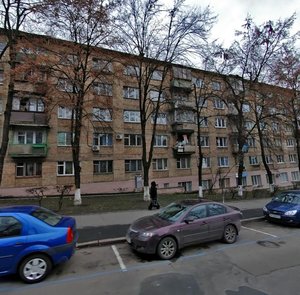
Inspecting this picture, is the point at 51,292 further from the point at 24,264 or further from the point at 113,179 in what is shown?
the point at 113,179

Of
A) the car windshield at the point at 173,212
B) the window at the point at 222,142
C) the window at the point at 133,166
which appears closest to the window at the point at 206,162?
the window at the point at 222,142

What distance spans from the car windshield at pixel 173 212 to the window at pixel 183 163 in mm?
23640

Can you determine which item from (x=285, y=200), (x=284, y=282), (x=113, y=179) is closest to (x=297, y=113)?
(x=285, y=200)

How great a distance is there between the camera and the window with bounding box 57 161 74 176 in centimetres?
2564

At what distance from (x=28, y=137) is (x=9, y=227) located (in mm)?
20742

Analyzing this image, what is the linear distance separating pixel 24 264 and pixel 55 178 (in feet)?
68.0

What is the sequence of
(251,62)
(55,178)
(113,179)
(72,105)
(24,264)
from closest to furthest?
(24,264) → (72,105) → (251,62) → (55,178) → (113,179)

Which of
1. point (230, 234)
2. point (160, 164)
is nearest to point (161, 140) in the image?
point (160, 164)

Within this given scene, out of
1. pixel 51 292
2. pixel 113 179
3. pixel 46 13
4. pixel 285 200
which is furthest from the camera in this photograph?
pixel 113 179

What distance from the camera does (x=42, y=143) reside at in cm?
2473

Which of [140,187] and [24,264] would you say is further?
[140,187]

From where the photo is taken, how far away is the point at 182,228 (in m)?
7.45

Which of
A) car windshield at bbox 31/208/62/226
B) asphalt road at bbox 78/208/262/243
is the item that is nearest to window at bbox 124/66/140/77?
asphalt road at bbox 78/208/262/243

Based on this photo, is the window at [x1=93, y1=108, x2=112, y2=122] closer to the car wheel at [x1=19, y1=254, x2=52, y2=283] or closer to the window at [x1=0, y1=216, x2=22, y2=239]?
the window at [x1=0, y1=216, x2=22, y2=239]
